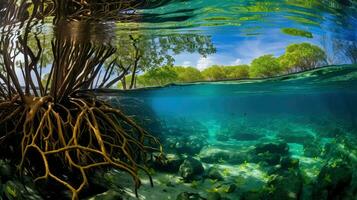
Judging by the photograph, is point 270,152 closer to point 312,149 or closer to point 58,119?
point 312,149

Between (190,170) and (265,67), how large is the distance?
14.3 feet

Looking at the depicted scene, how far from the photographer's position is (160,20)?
7.12 meters

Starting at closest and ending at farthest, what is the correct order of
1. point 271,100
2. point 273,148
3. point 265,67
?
point 273,148 < point 265,67 < point 271,100

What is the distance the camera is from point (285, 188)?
21.3 feet

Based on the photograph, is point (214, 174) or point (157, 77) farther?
point (157, 77)

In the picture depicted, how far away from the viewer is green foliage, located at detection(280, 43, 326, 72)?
30.4ft

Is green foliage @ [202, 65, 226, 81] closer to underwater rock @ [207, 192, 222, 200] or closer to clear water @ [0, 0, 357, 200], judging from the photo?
clear water @ [0, 0, 357, 200]

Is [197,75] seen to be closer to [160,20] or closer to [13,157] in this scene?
[160,20]

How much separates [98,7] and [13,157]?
110 inches

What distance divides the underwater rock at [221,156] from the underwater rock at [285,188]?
6.49 ft

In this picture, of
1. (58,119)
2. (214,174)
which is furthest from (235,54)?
(58,119)

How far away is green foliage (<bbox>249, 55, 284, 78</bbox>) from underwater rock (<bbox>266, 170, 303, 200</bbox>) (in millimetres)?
3637

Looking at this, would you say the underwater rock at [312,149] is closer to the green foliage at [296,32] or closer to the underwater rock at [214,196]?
the green foliage at [296,32]

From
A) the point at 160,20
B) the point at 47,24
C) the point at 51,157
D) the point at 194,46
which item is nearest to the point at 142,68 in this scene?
the point at 194,46
